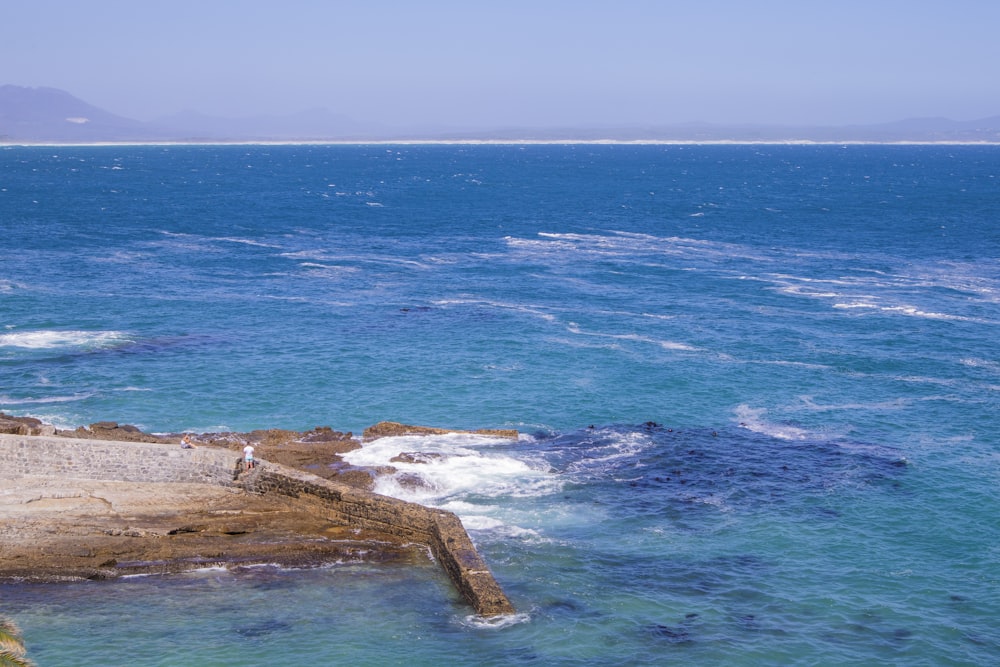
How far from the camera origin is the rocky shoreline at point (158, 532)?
1155 inches

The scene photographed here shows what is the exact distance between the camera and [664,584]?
29.5m

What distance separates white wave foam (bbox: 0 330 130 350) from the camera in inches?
2174

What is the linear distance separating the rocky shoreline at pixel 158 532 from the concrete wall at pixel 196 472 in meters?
0.27

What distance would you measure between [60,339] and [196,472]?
88.6 ft

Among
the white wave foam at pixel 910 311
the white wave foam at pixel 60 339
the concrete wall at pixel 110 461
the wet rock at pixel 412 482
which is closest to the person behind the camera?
the concrete wall at pixel 110 461

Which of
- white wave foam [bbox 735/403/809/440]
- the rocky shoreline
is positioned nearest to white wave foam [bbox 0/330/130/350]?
the rocky shoreline

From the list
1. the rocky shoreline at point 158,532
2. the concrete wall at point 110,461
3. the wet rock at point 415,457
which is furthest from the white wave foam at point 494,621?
the wet rock at point 415,457

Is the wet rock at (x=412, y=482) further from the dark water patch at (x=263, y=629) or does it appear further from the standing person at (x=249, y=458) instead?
the dark water patch at (x=263, y=629)

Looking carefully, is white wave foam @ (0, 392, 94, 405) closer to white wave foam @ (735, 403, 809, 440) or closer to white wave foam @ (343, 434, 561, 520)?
white wave foam @ (343, 434, 561, 520)

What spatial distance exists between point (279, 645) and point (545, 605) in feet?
23.3

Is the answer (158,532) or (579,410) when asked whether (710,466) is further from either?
(158,532)

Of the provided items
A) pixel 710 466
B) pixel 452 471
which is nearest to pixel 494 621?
pixel 452 471

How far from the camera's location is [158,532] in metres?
30.6

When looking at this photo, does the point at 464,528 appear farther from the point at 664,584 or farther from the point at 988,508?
the point at 988,508
